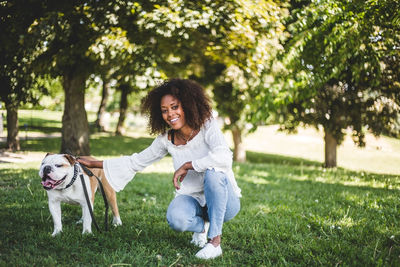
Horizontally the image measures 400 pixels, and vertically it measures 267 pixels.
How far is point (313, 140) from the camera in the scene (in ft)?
77.8

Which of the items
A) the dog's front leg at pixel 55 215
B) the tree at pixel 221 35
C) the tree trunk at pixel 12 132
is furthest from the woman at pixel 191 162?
the tree trunk at pixel 12 132

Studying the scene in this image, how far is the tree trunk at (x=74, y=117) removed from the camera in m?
9.39

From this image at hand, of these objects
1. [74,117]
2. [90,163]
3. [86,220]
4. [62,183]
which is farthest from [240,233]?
[74,117]

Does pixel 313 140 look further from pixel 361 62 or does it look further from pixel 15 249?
pixel 15 249

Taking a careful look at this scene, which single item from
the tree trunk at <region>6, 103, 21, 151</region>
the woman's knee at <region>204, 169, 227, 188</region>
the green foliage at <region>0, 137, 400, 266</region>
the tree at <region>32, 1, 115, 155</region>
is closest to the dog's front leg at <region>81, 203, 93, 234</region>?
the green foliage at <region>0, 137, 400, 266</region>

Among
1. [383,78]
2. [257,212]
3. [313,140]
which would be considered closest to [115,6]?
[257,212]

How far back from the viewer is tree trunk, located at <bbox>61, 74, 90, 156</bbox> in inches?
370

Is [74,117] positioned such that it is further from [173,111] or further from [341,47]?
[341,47]

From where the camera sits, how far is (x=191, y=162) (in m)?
2.87

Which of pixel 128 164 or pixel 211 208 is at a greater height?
pixel 128 164

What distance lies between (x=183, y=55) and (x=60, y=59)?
12.0ft

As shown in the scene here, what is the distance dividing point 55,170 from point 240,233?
2119mm

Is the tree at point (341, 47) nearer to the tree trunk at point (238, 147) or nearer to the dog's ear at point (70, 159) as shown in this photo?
the tree trunk at point (238, 147)

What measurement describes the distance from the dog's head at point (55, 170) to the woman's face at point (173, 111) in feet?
3.68
